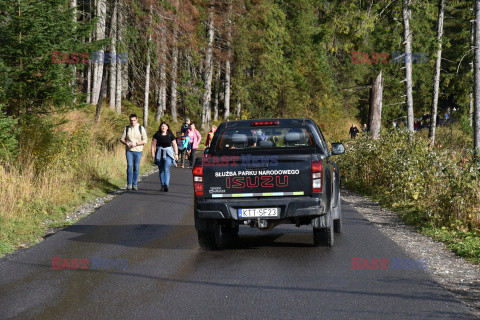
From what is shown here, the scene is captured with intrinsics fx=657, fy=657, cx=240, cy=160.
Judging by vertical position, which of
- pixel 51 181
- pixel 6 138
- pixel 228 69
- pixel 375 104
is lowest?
pixel 51 181

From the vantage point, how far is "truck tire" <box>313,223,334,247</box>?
902cm

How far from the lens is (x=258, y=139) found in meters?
9.62

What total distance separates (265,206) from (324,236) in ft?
3.74

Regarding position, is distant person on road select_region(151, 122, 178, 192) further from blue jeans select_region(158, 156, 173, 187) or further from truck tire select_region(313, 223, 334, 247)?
truck tire select_region(313, 223, 334, 247)

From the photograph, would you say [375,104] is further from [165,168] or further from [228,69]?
[228,69]

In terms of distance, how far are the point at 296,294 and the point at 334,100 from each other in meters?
66.1

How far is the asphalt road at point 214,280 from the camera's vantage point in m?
5.93

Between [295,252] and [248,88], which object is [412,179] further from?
[248,88]

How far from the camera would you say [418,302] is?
614cm

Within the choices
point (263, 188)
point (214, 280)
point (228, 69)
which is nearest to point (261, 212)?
point (263, 188)

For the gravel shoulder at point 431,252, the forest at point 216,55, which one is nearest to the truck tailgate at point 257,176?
the gravel shoulder at point 431,252

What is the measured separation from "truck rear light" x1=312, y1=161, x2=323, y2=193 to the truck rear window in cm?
106

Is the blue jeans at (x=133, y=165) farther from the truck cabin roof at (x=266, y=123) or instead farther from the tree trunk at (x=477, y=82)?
the tree trunk at (x=477, y=82)

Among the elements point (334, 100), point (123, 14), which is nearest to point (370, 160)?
point (123, 14)
